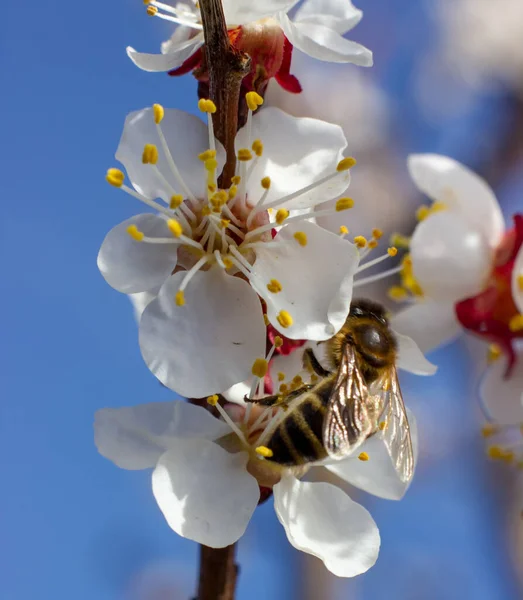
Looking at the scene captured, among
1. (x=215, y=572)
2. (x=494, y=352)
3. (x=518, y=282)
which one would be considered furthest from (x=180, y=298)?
(x=494, y=352)

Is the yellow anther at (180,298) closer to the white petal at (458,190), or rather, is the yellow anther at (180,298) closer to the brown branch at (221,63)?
the brown branch at (221,63)

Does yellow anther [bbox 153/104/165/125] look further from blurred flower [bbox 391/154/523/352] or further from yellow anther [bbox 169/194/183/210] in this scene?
blurred flower [bbox 391/154/523/352]

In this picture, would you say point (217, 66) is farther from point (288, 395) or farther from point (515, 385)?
point (515, 385)

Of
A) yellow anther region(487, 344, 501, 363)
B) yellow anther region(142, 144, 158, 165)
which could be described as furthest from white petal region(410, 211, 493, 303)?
yellow anther region(142, 144, 158, 165)

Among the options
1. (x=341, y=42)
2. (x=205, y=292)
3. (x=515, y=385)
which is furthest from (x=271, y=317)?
(x=515, y=385)

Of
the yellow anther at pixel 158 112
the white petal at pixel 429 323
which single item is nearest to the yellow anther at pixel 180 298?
the yellow anther at pixel 158 112

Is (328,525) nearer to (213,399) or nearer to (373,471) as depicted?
(373,471)
